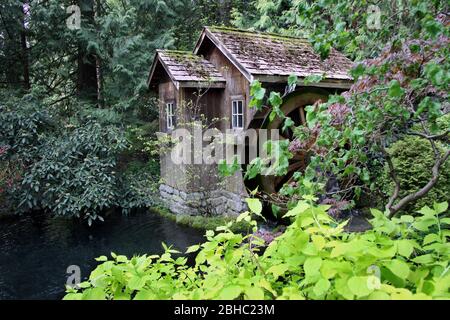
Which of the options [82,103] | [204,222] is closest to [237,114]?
[204,222]

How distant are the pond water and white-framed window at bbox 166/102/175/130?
228cm

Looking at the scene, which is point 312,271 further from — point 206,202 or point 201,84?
point 206,202

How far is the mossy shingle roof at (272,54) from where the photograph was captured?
276 inches

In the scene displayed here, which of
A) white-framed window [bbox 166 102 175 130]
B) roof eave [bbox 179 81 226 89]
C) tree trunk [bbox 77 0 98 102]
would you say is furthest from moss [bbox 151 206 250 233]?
tree trunk [bbox 77 0 98 102]

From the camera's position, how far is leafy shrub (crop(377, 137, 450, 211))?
5.30m

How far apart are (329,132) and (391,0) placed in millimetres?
1376

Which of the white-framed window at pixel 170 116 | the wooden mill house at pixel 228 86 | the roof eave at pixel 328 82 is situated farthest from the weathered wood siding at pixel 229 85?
the white-framed window at pixel 170 116

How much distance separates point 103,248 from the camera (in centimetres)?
689

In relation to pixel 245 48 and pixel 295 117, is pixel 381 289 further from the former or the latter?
pixel 295 117

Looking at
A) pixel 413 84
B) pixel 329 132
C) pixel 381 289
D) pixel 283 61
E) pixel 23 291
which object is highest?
pixel 283 61

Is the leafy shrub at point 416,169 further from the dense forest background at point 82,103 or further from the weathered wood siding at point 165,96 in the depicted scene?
the weathered wood siding at point 165,96
